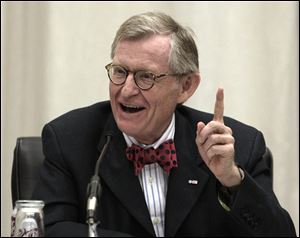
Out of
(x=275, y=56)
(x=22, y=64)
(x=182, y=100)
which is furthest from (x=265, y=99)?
(x=22, y=64)

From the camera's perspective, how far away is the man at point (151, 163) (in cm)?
230

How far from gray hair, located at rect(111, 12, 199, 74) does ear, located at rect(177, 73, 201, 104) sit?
0.14ft

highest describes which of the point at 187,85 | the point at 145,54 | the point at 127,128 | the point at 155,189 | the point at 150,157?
the point at 145,54

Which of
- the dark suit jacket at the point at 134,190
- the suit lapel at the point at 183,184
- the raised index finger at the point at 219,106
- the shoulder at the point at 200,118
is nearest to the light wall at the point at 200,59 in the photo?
the shoulder at the point at 200,118

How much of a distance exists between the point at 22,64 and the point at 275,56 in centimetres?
132

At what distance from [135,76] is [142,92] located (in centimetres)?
6

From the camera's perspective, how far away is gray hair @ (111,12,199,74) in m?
2.48

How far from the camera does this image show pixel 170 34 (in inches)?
100.0

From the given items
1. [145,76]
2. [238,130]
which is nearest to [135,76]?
[145,76]

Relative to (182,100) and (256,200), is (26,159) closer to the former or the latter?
(182,100)

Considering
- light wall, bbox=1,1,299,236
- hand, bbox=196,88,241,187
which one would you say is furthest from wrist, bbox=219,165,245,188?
light wall, bbox=1,1,299,236

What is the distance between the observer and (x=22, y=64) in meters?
3.39

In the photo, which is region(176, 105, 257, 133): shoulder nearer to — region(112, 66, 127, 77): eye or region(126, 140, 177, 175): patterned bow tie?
region(126, 140, 177, 175): patterned bow tie

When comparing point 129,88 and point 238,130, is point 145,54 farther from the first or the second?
point 238,130
